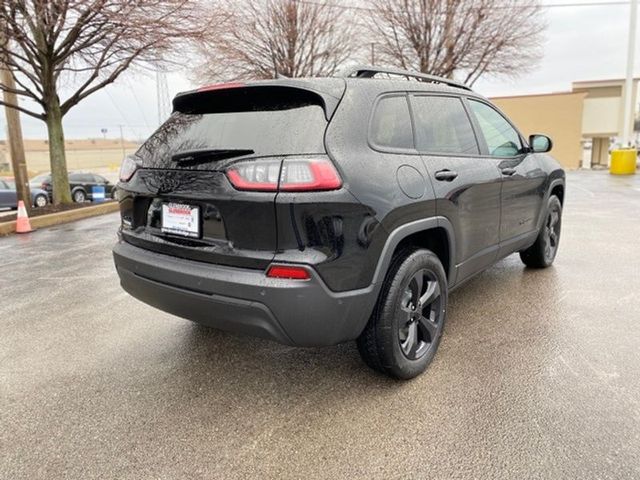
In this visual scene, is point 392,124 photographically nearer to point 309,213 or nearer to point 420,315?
point 309,213

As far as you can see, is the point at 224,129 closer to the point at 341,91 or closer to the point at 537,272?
the point at 341,91

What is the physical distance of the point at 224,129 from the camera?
100.0 inches

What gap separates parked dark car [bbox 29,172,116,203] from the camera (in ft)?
58.7

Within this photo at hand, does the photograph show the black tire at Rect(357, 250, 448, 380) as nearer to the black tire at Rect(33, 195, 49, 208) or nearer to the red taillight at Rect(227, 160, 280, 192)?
the red taillight at Rect(227, 160, 280, 192)

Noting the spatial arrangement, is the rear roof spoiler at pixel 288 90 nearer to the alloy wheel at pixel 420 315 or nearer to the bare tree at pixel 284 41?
the alloy wheel at pixel 420 315

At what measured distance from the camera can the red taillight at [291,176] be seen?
217cm

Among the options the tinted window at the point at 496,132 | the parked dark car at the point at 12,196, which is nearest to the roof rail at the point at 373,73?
the tinted window at the point at 496,132

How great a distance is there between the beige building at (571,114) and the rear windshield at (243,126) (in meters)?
30.9

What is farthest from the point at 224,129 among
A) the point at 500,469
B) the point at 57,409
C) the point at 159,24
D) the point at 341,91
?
the point at 159,24

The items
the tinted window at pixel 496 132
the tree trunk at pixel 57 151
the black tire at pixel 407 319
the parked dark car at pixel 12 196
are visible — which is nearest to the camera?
the black tire at pixel 407 319

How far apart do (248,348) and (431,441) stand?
1473 millimetres

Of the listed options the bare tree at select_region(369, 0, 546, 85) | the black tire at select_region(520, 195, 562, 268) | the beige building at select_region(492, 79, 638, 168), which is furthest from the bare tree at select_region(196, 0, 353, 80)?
the beige building at select_region(492, 79, 638, 168)

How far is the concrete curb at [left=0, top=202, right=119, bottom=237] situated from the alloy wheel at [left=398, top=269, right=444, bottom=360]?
840 cm

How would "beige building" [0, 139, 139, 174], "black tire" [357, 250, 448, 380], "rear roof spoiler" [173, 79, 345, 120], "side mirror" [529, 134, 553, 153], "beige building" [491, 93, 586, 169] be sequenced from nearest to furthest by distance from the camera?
"rear roof spoiler" [173, 79, 345, 120], "black tire" [357, 250, 448, 380], "side mirror" [529, 134, 553, 153], "beige building" [491, 93, 586, 169], "beige building" [0, 139, 139, 174]
